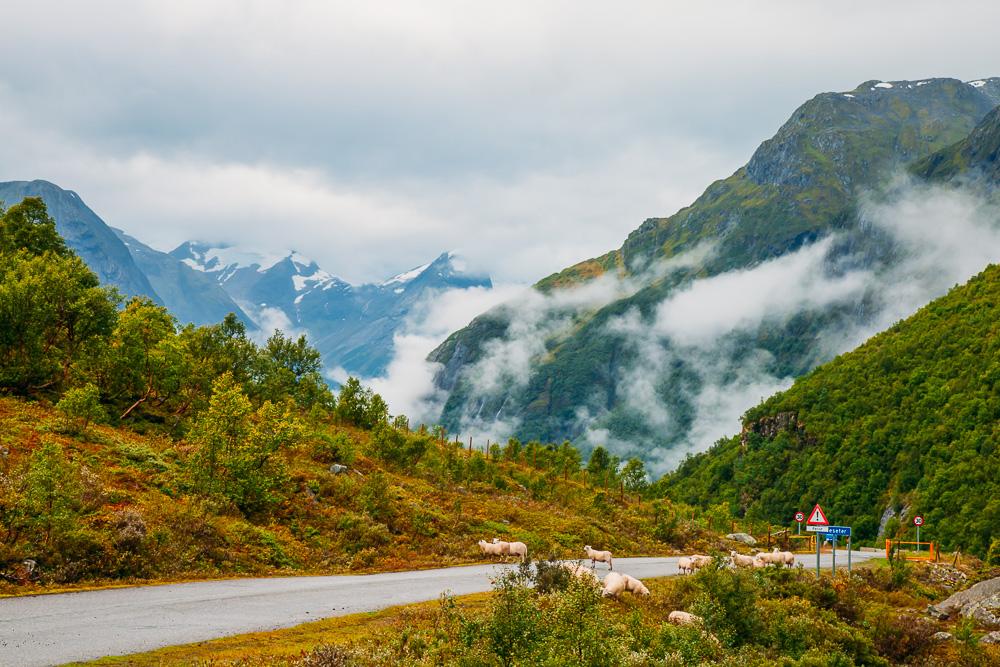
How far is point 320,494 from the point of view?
1436 inches

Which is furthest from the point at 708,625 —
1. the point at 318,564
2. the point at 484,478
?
the point at 484,478

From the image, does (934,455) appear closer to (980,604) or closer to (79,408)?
(980,604)

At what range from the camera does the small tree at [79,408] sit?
32.4 m

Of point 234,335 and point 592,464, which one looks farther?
point 592,464

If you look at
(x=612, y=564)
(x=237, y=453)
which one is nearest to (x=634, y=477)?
(x=612, y=564)

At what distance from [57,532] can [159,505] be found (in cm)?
612

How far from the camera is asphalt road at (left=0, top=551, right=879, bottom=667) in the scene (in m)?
14.0

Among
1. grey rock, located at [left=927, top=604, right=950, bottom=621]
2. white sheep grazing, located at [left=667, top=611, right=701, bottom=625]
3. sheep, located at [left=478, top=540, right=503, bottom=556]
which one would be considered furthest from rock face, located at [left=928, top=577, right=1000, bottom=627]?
sheep, located at [left=478, top=540, right=503, bottom=556]

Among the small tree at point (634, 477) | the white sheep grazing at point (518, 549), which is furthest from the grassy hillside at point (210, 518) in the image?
the small tree at point (634, 477)

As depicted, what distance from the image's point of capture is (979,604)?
1179 inches

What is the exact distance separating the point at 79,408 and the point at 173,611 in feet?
64.1

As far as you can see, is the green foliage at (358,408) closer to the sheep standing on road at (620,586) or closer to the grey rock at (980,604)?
the sheep standing on road at (620,586)

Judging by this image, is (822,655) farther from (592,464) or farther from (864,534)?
(864,534)

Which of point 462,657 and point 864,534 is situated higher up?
point 462,657
